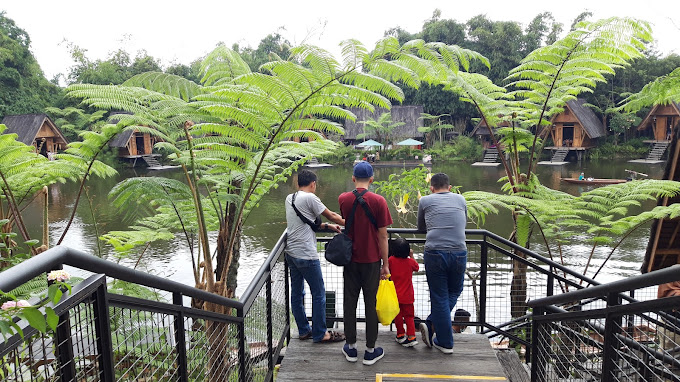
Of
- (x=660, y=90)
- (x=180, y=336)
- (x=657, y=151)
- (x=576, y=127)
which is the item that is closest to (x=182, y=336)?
(x=180, y=336)

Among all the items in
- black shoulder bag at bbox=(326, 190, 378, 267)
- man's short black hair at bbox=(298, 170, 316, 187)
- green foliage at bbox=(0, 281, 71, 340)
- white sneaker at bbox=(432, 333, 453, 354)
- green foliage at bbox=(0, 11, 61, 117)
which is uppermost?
green foliage at bbox=(0, 11, 61, 117)

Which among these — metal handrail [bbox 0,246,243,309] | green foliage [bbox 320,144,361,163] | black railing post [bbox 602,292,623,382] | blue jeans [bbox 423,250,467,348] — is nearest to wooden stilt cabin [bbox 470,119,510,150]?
green foliage [bbox 320,144,361,163]

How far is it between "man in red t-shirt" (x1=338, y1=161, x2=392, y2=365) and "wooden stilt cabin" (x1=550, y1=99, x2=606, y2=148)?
3212cm

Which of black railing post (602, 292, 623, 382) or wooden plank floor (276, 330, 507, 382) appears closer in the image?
black railing post (602, 292, 623, 382)

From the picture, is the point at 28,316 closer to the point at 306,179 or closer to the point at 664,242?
the point at 306,179

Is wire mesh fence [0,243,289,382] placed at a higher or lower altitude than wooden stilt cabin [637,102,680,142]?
lower

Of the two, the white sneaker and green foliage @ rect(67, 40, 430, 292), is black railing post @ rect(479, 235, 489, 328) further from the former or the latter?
green foliage @ rect(67, 40, 430, 292)

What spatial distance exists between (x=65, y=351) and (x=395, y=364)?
104 inches

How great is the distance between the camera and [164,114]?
4293 millimetres

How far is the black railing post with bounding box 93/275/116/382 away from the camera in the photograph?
1.54 meters

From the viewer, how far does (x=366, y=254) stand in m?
3.42

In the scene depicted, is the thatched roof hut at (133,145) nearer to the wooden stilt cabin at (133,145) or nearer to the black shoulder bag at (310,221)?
the wooden stilt cabin at (133,145)

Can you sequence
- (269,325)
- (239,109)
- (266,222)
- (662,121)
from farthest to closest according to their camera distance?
(662,121)
(266,222)
(239,109)
(269,325)

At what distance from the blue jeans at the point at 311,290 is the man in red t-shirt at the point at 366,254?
306 millimetres
